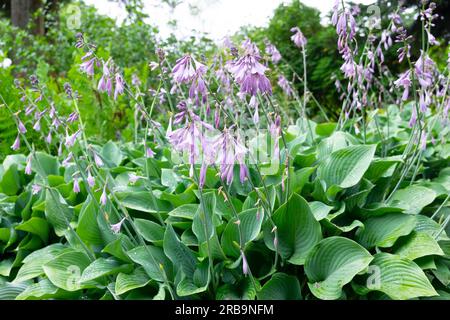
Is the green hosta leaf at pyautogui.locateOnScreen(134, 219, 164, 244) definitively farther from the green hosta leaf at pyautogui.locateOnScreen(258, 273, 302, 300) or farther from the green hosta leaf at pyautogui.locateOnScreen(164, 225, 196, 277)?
the green hosta leaf at pyautogui.locateOnScreen(258, 273, 302, 300)

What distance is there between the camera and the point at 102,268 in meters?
2.28

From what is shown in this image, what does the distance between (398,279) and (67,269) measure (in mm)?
1551

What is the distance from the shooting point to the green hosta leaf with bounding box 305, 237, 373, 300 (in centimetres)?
199

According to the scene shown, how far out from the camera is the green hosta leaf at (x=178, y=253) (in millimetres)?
2230

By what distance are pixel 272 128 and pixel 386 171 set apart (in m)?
1.01

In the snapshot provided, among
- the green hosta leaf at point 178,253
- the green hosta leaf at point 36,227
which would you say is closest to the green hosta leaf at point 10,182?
the green hosta leaf at point 36,227

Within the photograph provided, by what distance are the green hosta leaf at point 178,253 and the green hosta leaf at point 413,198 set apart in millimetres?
1072

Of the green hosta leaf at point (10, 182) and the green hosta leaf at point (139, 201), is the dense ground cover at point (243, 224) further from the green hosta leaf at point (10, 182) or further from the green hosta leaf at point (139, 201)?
the green hosta leaf at point (10, 182)

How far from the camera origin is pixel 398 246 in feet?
7.52

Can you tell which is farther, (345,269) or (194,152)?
(345,269)

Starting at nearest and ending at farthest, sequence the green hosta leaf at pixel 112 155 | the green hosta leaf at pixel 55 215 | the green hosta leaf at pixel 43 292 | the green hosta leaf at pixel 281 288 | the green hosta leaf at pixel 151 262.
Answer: the green hosta leaf at pixel 281 288
the green hosta leaf at pixel 151 262
the green hosta leaf at pixel 43 292
the green hosta leaf at pixel 55 215
the green hosta leaf at pixel 112 155

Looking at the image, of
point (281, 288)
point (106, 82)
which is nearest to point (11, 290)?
point (106, 82)
